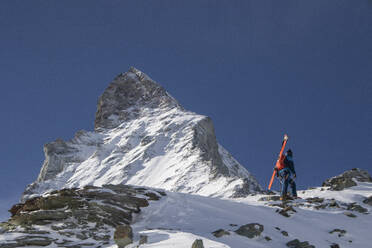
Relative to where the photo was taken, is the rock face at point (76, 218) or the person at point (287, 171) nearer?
the rock face at point (76, 218)

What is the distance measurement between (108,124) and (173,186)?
76.1m

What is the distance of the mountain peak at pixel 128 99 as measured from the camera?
5738 inches

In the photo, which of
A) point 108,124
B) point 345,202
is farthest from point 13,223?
point 108,124

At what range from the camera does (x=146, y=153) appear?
103750 mm

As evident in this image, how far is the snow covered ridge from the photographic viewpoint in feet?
255

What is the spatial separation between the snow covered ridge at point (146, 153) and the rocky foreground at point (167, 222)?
39.5 metres

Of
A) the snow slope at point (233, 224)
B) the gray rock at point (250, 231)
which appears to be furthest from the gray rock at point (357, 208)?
the gray rock at point (250, 231)

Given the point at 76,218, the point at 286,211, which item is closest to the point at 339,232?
the point at 286,211

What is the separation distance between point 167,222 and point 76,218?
10.2 ft

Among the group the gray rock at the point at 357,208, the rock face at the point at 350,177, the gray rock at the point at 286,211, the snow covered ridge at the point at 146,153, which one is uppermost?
the snow covered ridge at the point at 146,153

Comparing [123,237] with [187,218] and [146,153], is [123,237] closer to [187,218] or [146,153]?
[187,218]

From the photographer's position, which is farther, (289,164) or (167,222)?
(289,164)

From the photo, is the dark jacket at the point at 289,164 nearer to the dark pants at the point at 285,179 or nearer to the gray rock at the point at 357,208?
the dark pants at the point at 285,179

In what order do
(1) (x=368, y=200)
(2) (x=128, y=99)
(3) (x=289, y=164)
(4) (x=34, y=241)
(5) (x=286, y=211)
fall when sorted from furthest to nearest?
1. (2) (x=128, y=99)
2. (3) (x=289, y=164)
3. (1) (x=368, y=200)
4. (5) (x=286, y=211)
5. (4) (x=34, y=241)
